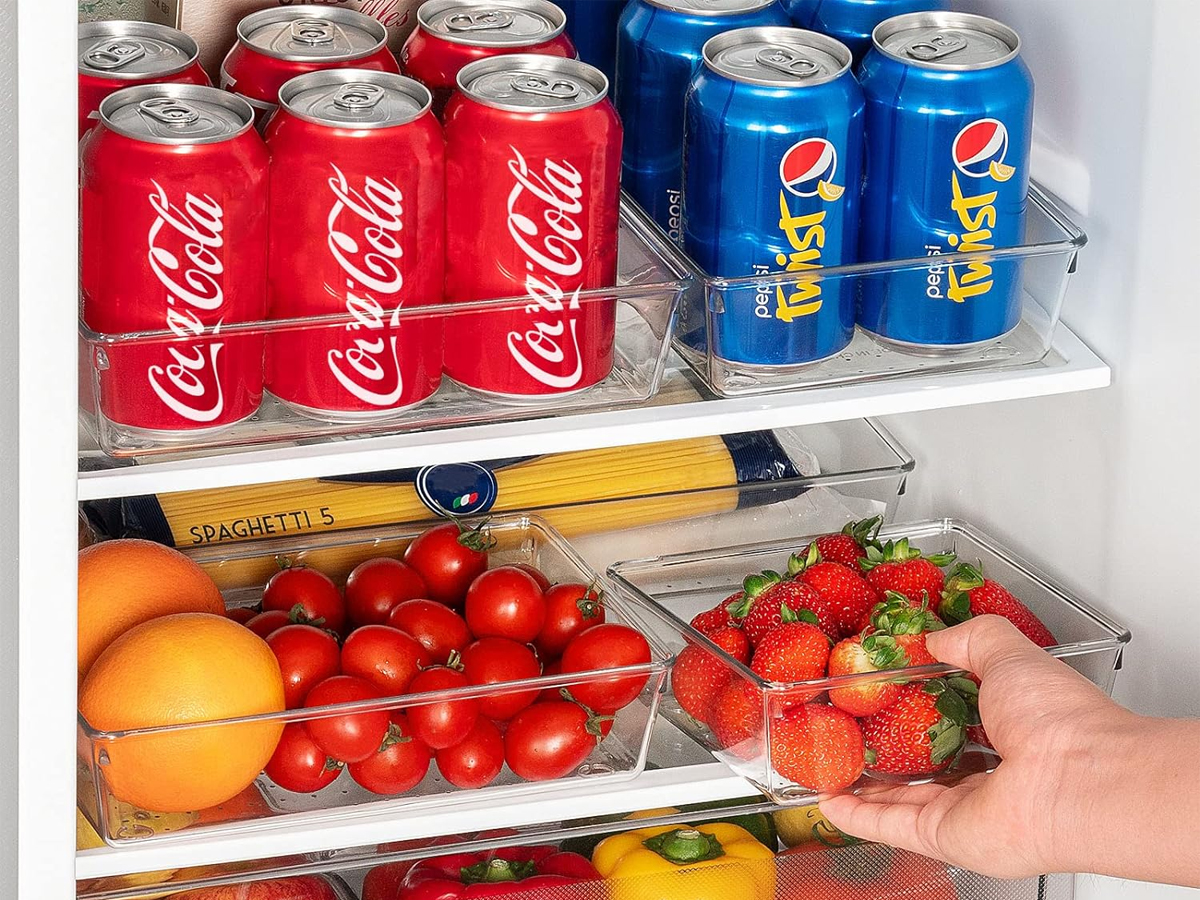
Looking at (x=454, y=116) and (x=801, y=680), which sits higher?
(x=454, y=116)

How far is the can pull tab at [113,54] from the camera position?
1168 millimetres

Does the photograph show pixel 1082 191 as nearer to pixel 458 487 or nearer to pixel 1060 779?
pixel 1060 779

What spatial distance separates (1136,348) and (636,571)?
0.47 meters

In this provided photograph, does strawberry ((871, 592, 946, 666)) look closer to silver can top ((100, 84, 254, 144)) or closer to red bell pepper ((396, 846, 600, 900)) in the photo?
red bell pepper ((396, 846, 600, 900))

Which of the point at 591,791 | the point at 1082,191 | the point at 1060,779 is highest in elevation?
the point at 1082,191

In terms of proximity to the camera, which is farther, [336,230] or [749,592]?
[749,592]

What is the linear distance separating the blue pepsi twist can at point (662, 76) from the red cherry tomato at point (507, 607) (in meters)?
0.32

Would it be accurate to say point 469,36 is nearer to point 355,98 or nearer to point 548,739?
point 355,98

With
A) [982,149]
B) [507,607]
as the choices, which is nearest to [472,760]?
[507,607]

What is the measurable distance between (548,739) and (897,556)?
337mm

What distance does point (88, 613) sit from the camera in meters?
1.22

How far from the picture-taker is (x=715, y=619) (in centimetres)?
135

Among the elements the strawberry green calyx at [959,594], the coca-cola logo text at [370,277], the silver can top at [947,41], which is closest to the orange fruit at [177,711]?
the coca-cola logo text at [370,277]

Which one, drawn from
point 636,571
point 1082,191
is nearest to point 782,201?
point 1082,191
